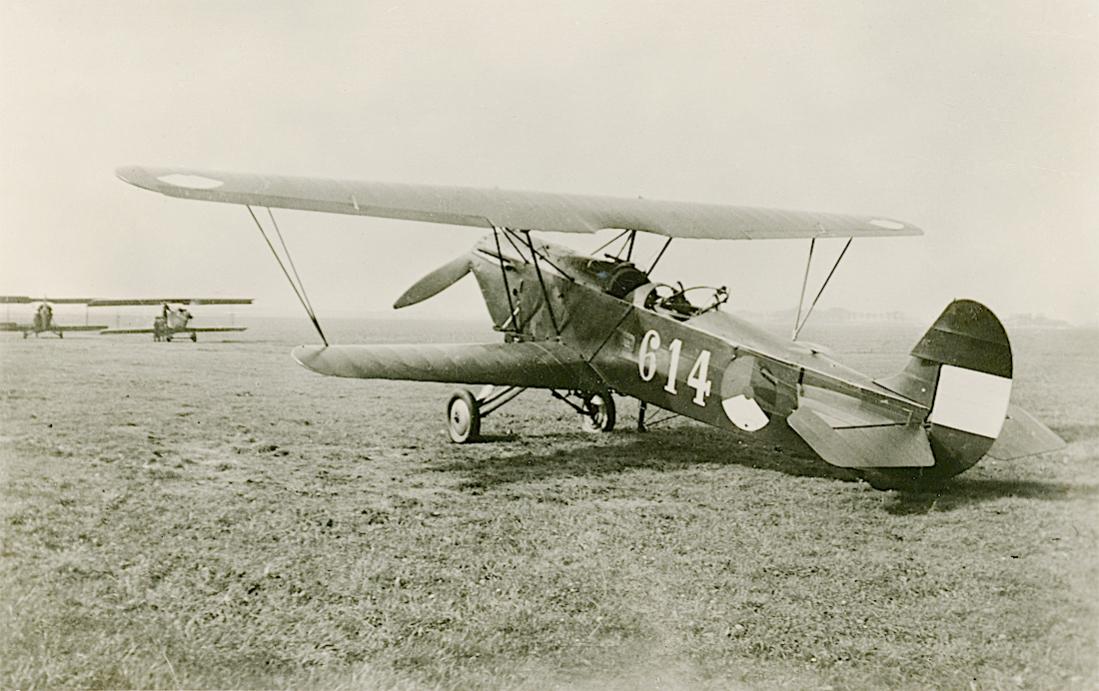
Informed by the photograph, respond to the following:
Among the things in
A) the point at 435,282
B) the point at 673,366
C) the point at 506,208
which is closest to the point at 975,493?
the point at 673,366

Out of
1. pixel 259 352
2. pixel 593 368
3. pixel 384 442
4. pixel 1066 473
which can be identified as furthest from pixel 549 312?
pixel 259 352

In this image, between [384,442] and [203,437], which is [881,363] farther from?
[203,437]

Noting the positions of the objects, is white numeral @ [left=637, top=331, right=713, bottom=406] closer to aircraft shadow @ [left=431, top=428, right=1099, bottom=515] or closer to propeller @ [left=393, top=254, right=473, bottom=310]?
aircraft shadow @ [left=431, top=428, right=1099, bottom=515]

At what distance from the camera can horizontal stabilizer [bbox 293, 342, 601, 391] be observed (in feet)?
23.2

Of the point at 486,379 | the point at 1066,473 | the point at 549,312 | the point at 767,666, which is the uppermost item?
the point at 549,312

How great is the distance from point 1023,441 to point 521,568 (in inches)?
154

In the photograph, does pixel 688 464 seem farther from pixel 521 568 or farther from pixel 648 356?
pixel 521 568

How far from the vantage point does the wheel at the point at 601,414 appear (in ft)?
28.8

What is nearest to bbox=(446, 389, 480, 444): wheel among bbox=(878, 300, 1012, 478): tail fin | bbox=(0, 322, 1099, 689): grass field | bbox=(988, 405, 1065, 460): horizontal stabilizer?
bbox=(0, 322, 1099, 689): grass field

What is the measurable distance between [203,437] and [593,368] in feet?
13.4

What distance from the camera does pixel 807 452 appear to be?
5938 mm

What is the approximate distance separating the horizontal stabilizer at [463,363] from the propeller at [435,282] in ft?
7.27

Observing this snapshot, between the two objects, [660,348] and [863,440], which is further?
[660,348]

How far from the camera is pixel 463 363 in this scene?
7398mm
